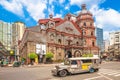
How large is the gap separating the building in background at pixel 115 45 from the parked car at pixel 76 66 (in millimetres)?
63061

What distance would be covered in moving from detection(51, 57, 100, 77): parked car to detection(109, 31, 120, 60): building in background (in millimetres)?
63061

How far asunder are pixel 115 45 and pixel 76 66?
75.7 m

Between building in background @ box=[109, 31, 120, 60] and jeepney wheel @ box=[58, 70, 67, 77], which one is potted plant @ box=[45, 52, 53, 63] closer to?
jeepney wheel @ box=[58, 70, 67, 77]

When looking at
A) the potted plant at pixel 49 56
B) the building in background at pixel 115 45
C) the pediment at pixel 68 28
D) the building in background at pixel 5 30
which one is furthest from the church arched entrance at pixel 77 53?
the building in background at pixel 115 45

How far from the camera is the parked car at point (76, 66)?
56.4 feet

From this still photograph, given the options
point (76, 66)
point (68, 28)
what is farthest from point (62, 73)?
point (68, 28)

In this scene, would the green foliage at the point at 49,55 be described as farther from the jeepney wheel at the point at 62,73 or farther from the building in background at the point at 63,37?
the jeepney wheel at the point at 62,73

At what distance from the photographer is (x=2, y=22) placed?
5372cm

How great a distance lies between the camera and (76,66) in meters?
18.3

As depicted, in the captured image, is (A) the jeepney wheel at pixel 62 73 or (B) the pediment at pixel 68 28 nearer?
(A) the jeepney wheel at pixel 62 73

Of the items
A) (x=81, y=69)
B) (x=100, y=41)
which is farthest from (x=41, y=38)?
(x=100, y=41)

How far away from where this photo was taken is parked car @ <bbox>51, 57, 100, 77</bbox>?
17.2m

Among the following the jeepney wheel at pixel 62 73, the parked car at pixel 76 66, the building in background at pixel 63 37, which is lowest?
the jeepney wheel at pixel 62 73

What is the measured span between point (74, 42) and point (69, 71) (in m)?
40.3
